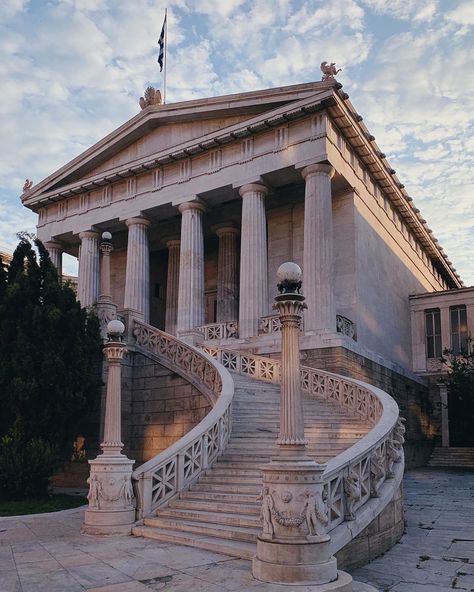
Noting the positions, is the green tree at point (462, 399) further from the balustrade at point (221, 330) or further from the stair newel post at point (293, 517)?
the stair newel post at point (293, 517)

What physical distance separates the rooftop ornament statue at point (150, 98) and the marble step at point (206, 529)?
25669mm

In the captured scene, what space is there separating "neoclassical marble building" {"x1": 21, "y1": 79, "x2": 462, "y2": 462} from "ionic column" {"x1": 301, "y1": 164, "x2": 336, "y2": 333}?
0.17 feet

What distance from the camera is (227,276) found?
3159cm

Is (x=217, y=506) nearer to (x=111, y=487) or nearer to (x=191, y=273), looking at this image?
(x=111, y=487)

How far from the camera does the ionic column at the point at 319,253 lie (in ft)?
77.7

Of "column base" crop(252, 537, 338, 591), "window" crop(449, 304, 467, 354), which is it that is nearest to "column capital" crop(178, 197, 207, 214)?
"window" crop(449, 304, 467, 354)

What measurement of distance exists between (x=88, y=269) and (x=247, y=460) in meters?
22.0

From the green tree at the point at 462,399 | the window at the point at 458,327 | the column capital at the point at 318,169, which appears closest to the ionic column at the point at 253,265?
the column capital at the point at 318,169

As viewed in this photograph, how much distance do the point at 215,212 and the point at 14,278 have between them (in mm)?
15862

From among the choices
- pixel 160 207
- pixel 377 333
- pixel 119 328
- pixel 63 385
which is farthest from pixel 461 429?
pixel 119 328

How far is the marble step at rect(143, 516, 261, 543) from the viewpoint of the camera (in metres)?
9.39

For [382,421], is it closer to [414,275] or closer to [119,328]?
[119,328]

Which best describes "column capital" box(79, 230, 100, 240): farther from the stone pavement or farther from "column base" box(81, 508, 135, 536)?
"column base" box(81, 508, 135, 536)

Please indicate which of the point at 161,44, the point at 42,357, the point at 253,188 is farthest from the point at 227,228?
the point at 42,357
